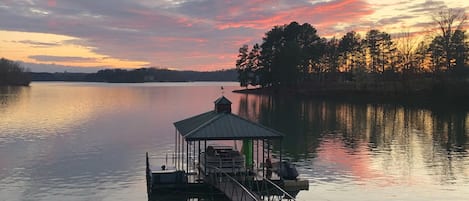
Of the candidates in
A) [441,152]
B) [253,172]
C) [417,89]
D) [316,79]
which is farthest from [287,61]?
[253,172]

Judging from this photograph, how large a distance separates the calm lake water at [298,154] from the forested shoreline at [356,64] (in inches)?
1362

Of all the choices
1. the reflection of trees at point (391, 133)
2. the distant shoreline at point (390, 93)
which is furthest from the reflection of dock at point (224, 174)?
the distant shoreline at point (390, 93)

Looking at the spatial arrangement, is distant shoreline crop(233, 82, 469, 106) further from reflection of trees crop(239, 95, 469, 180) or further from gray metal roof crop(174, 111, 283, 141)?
gray metal roof crop(174, 111, 283, 141)

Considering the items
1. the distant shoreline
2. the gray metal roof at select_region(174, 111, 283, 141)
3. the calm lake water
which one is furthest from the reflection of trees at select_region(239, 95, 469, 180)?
the gray metal roof at select_region(174, 111, 283, 141)

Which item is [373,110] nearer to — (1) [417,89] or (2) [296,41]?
(1) [417,89]

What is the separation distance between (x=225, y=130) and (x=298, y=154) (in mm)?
15179

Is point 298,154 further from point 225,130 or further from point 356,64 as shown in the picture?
point 356,64

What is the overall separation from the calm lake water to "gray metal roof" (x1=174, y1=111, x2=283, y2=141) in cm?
384

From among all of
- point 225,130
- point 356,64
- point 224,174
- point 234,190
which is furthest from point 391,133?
point 356,64

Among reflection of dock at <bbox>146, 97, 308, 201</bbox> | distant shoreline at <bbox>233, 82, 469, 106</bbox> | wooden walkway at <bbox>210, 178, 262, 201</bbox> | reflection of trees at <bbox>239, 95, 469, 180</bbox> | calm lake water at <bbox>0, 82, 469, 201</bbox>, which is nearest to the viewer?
wooden walkway at <bbox>210, 178, 262, 201</bbox>

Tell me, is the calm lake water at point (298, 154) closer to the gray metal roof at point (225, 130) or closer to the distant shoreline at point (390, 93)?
the gray metal roof at point (225, 130)

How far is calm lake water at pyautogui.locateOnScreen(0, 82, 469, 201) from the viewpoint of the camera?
27.1 m

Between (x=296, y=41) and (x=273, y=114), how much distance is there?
56251 mm

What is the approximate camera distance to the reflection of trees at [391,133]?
120ft
